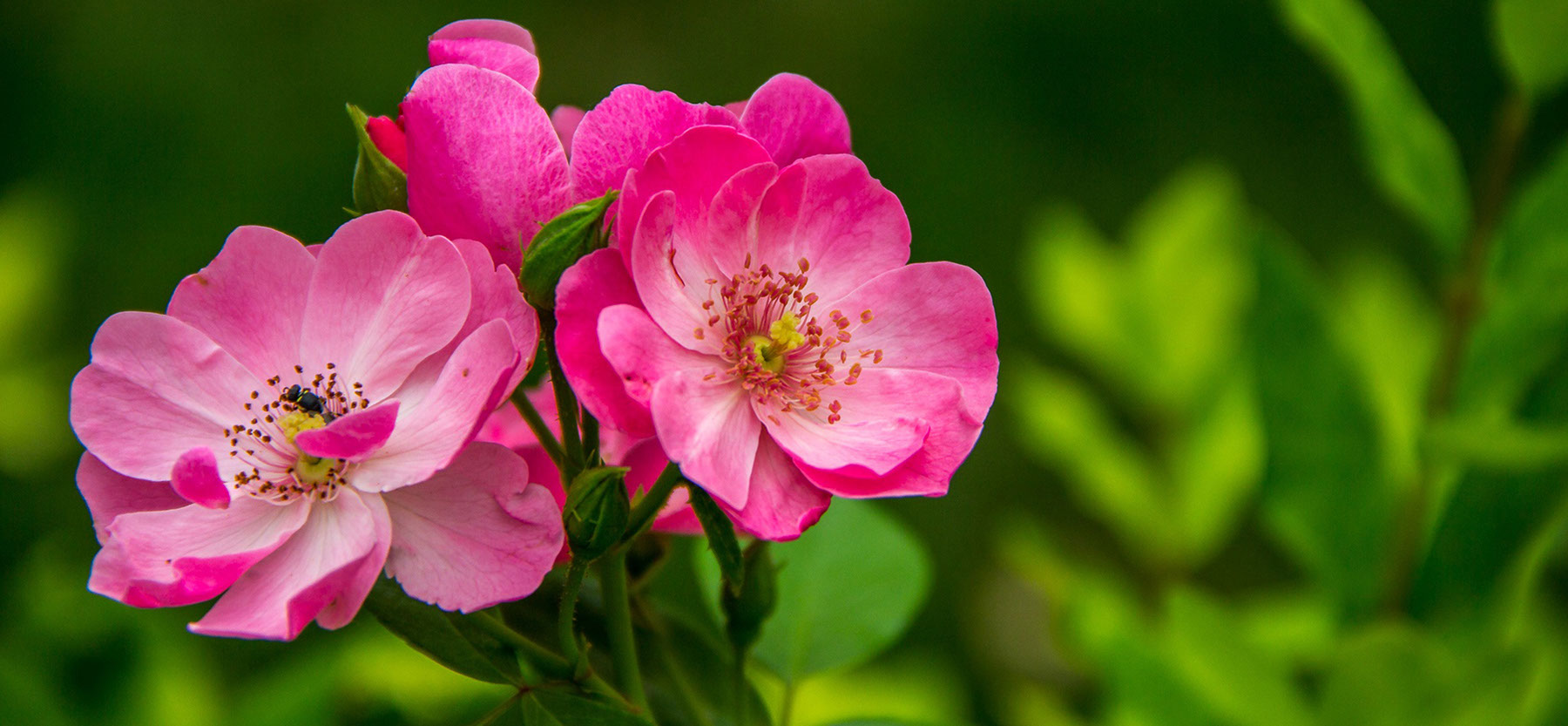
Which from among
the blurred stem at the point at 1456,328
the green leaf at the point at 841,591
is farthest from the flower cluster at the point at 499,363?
the blurred stem at the point at 1456,328

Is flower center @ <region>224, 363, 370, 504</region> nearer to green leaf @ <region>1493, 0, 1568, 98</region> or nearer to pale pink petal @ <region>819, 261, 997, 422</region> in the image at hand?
pale pink petal @ <region>819, 261, 997, 422</region>

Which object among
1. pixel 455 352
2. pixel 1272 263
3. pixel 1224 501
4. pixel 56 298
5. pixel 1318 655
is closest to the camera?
pixel 455 352

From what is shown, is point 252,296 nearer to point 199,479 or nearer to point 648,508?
point 199,479

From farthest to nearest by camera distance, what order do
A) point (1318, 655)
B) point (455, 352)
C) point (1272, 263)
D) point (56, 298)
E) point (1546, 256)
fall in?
1. point (56, 298)
2. point (1318, 655)
3. point (1272, 263)
4. point (1546, 256)
5. point (455, 352)


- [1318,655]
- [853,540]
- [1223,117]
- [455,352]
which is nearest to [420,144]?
[455,352]

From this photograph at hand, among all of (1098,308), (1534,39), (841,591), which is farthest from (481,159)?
(1098,308)

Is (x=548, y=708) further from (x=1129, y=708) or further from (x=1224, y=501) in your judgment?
(x=1224, y=501)
